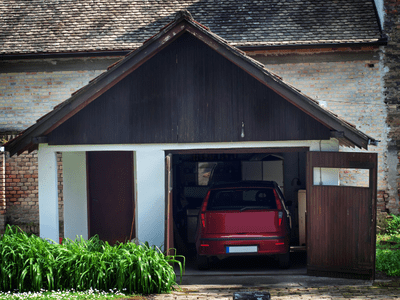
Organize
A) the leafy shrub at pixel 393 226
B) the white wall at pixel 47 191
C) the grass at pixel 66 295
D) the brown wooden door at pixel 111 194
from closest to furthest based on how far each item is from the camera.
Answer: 1. the grass at pixel 66 295
2. the white wall at pixel 47 191
3. the brown wooden door at pixel 111 194
4. the leafy shrub at pixel 393 226

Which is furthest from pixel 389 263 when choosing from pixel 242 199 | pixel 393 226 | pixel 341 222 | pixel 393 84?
pixel 393 84

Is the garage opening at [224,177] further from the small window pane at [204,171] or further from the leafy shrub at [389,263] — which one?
the leafy shrub at [389,263]

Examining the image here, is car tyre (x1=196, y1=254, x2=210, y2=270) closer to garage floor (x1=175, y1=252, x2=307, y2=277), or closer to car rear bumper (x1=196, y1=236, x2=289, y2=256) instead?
garage floor (x1=175, y1=252, x2=307, y2=277)

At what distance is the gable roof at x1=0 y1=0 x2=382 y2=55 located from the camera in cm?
1198

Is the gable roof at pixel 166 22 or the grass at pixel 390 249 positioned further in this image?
the gable roof at pixel 166 22

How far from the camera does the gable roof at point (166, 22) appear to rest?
12.0 meters

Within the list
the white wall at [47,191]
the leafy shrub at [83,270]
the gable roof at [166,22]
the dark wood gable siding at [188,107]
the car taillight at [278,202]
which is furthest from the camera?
the gable roof at [166,22]

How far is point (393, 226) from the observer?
1149cm

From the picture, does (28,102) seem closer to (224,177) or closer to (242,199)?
(224,177)

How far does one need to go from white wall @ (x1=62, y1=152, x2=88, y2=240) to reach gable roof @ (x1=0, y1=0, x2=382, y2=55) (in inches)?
129

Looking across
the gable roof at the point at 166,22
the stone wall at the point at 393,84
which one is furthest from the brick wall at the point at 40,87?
the stone wall at the point at 393,84

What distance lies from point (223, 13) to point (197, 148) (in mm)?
6354

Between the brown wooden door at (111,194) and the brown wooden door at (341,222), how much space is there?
5.03 m

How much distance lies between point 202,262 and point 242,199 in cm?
141
